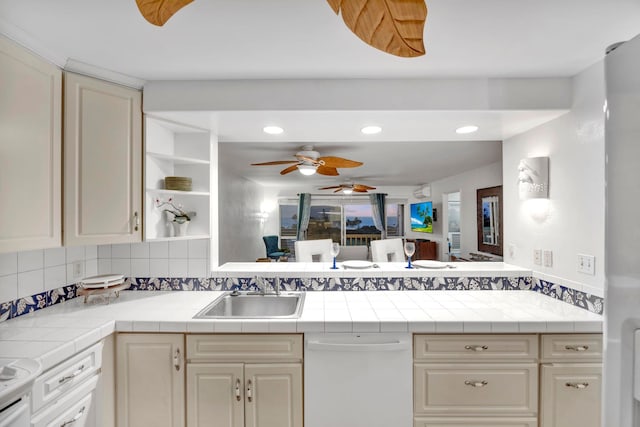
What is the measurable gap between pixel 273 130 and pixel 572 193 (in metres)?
1.79

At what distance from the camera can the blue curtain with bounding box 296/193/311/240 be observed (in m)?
7.31

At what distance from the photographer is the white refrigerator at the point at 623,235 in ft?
1.66

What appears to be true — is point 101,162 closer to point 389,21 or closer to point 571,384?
point 389,21

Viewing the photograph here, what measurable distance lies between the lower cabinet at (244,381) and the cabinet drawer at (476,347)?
0.62 meters

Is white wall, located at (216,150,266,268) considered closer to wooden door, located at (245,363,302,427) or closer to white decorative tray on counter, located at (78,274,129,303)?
white decorative tray on counter, located at (78,274,129,303)

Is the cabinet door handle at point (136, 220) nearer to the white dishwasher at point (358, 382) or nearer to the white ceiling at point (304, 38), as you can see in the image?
the white ceiling at point (304, 38)

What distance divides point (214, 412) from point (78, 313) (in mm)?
874

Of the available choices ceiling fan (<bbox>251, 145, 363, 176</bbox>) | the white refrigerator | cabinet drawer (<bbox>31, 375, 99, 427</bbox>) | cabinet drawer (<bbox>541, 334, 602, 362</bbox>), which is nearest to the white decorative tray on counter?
cabinet drawer (<bbox>31, 375, 99, 427</bbox>)

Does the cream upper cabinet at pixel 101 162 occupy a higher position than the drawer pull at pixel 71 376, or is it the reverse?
the cream upper cabinet at pixel 101 162

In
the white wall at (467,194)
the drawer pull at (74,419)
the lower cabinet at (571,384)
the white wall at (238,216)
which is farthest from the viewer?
the white wall at (238,216)

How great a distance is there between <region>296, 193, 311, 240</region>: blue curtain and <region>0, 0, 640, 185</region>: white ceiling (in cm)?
536

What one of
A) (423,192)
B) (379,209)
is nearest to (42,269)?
(423,192)

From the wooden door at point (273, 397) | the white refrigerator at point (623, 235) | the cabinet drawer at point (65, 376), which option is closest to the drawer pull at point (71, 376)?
the cabinet drawer at point (65, 376)

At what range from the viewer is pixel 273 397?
1.44m
